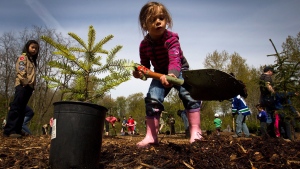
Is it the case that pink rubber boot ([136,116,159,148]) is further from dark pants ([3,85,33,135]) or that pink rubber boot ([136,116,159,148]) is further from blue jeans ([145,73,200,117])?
dark pants ([3,85,33,135])

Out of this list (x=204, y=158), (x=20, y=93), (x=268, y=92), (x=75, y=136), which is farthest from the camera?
(x=20, y=93)

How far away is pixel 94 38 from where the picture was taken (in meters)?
3.36

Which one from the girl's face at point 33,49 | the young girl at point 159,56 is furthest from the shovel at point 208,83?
the girl's face at point 33,49

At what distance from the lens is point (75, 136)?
66.8 inches

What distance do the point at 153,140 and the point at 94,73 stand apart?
54.1 inches

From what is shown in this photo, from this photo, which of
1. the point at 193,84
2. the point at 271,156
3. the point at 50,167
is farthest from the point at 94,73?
the point at 271,156

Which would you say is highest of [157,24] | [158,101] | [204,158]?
[157,24]

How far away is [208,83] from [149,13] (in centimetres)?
105

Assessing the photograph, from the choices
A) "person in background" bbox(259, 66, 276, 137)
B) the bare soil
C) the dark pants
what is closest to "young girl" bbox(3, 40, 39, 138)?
the dark pants

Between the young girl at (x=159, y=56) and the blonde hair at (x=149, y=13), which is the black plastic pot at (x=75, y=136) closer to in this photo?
the young girl at (x=159, y=56)

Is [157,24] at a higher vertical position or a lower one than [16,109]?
higher

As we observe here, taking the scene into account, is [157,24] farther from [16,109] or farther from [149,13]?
[16,109]

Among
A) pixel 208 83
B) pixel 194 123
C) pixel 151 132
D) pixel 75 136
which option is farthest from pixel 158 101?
pixel 75 136

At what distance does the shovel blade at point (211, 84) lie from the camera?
2.21 meters
